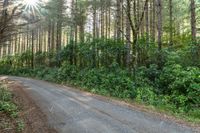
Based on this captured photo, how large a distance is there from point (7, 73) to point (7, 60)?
757 cm

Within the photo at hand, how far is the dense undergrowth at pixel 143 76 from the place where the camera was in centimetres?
1376

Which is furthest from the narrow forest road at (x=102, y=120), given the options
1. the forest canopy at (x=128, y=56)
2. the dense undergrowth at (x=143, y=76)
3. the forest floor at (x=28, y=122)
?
the forest canopy at (x=128, y=56)

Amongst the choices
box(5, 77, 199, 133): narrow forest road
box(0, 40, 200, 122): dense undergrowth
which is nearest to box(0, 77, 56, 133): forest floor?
box(5, 77, 199, 133): narrow forest road

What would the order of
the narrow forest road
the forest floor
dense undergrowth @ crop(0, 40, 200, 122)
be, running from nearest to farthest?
the narrow forest road < the forest floor < dense undergrowth @ crop(0, 40, 200, 122)

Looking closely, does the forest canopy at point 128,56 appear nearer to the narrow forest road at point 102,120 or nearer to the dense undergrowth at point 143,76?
the dense undergrowth at point 143,76

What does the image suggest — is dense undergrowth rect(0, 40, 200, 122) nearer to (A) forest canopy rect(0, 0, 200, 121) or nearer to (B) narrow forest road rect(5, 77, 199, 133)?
(A) forest canopy rect(0, 0, 200, 121)

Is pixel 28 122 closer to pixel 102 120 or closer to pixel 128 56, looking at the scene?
pixel 102 120

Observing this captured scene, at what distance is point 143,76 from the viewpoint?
18.5 metres

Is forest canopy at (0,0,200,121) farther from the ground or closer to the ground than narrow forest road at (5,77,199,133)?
farther from the ground

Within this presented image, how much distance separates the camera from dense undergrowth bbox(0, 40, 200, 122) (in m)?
13.8

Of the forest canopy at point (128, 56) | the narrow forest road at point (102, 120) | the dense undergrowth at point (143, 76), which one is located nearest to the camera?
the narrow forest road at point (102, 120)

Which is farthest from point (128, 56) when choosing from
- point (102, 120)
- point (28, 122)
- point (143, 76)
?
point (28, 122)

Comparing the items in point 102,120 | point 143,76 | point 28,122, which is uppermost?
point 143,76

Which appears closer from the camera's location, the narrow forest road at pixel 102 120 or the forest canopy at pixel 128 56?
the narrow forest road at pixel 102 120
